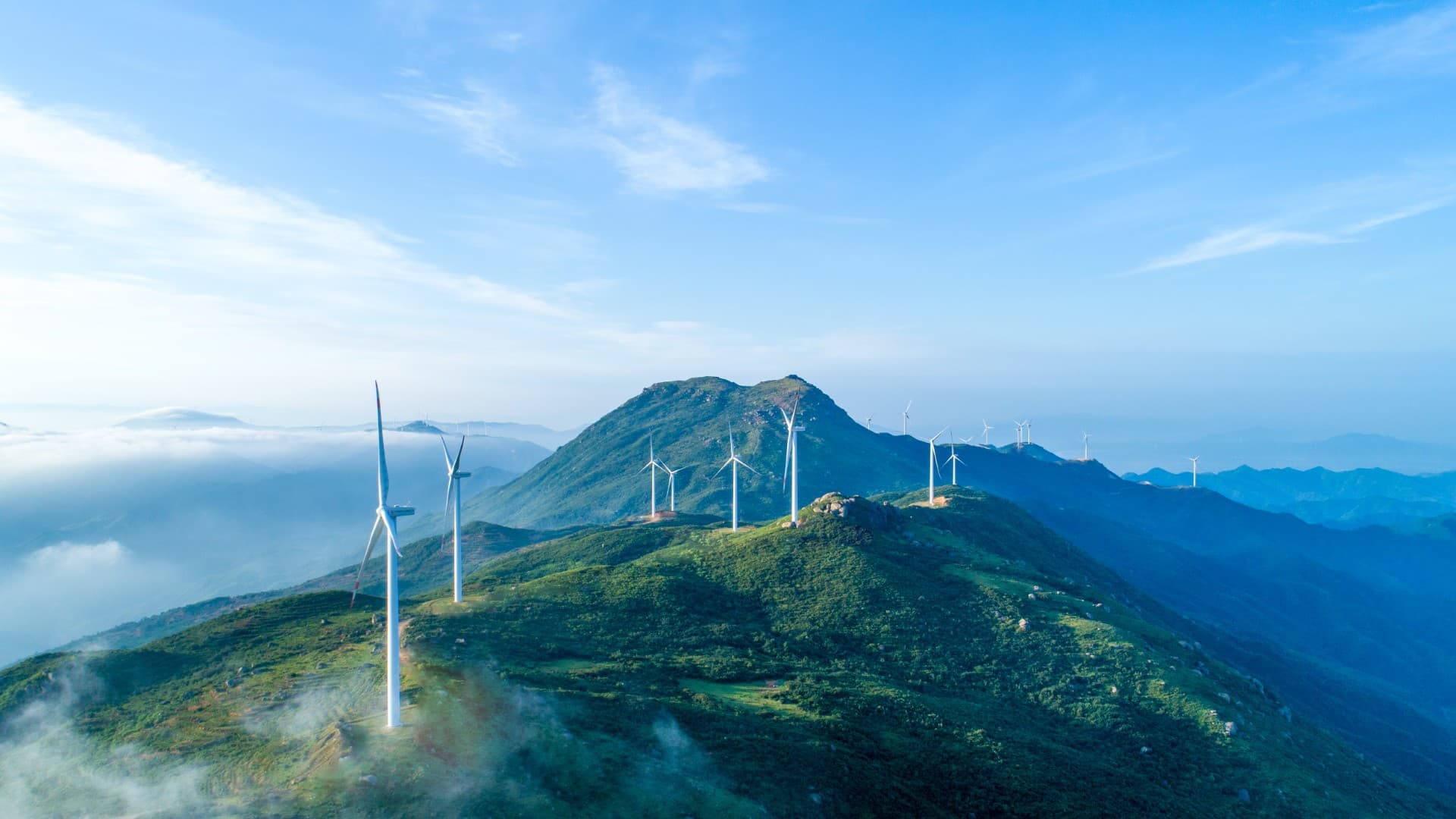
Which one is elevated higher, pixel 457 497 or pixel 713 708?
pixel 457 497

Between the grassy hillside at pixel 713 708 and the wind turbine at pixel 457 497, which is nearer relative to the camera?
the grassy hillside at pixel 713 708

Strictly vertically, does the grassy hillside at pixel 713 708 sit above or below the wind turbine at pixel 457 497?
below

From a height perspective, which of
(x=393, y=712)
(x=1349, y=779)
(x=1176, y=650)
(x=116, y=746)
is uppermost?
(x=393, y=712)

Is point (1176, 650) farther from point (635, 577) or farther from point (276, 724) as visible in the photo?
point (276, 724)

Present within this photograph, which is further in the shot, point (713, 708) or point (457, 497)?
point (457, 497)

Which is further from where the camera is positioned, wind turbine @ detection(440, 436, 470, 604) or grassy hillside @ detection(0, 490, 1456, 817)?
wind turbine @ detection(440, 436, 470, 604)

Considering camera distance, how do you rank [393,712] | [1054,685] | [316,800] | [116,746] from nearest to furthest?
[316,800]
[393,712]
[116,746]
[1054,685]

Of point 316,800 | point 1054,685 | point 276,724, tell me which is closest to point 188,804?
point 316,800

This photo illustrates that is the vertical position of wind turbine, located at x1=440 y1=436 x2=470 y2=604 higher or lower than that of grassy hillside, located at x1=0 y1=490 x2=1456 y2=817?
higher
